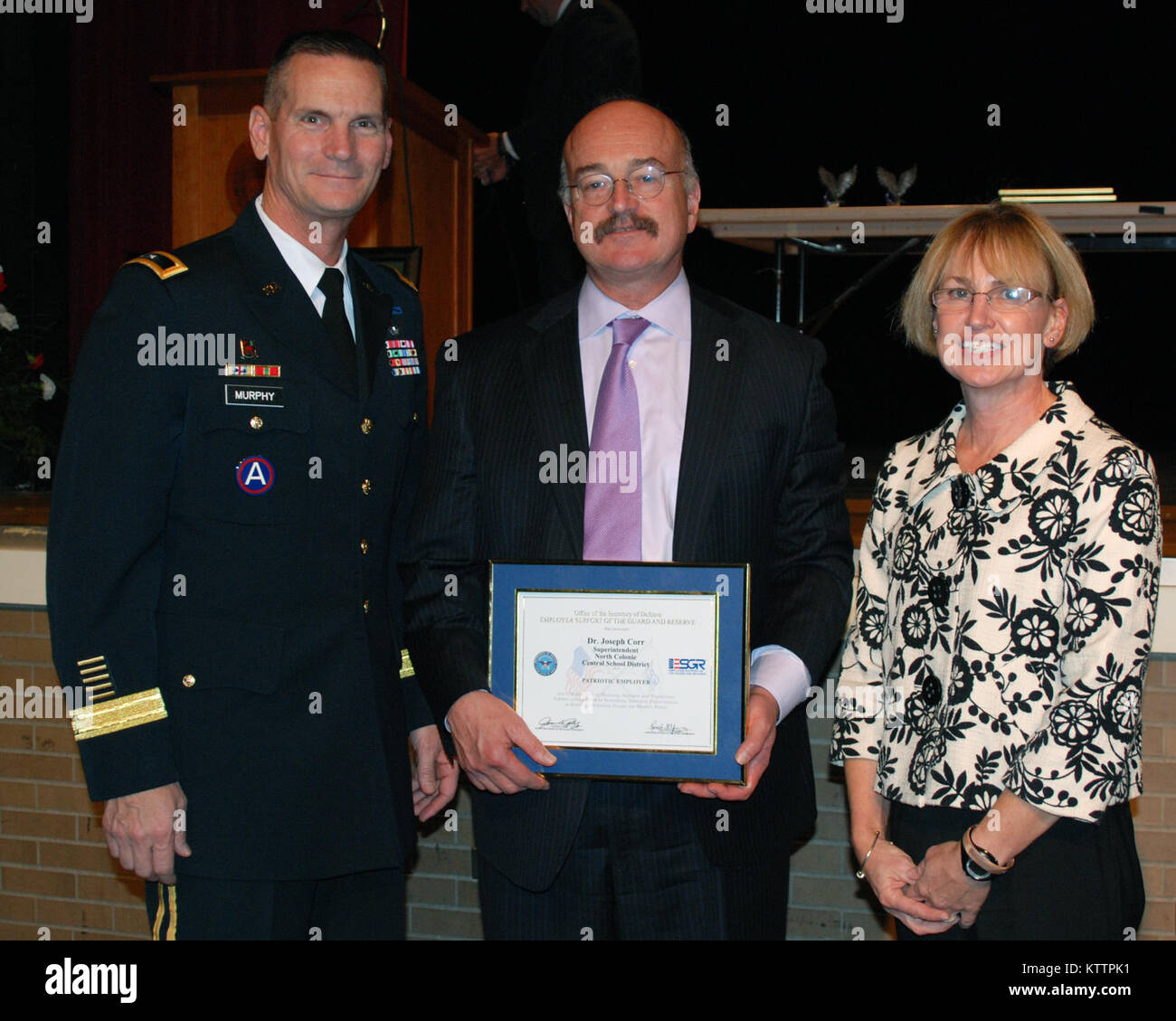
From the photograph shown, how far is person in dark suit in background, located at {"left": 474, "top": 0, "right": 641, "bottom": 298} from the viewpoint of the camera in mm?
3818

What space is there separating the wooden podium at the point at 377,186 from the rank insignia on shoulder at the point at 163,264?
3.81 feet

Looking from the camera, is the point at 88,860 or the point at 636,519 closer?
the point at 636,519

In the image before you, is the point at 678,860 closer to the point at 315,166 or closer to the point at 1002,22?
the point at 315,166

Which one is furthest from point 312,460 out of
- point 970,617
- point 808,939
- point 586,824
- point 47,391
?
point 47,391

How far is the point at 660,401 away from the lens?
6.16 ft

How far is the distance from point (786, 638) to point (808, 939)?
1.45 metres

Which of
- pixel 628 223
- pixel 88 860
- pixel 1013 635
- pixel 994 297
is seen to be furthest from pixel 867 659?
pixel 88 860

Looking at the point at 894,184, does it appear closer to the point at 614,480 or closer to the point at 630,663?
the point at 614,480

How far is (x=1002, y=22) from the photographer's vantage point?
6.64m

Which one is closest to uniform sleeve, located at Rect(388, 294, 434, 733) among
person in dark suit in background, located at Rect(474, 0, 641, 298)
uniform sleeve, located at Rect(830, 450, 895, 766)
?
uniform sleeve, located at Rect(830, 450, 895, 766)

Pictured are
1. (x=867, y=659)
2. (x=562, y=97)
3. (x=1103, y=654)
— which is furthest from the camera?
(x=562, y=97)

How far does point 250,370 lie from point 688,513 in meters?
0.77
